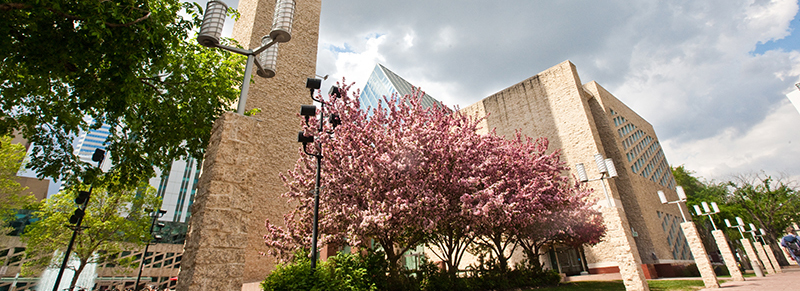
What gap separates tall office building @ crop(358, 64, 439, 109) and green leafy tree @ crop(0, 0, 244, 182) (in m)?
31.0

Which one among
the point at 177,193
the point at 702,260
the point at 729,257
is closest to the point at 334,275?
the point at 702,260

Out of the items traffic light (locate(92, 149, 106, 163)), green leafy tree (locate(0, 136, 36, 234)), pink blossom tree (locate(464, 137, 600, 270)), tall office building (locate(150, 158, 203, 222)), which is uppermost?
tall office building (locate(150, 158, 203, 222))

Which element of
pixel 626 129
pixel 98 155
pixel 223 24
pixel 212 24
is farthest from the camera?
pixel 626 129

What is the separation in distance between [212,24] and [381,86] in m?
38.9

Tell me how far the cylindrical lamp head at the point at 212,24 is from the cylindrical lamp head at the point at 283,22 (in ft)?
2.44

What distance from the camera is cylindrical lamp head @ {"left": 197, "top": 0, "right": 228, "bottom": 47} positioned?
16.0 feet

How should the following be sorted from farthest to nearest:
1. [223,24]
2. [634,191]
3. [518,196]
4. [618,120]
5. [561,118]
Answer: [618,120] < [561,118] < [634,191] < [518,196] < [223,24]

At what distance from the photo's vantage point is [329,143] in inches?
408

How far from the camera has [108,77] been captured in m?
6.21

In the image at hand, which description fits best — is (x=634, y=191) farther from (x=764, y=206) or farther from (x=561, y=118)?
(x=764, y=206)

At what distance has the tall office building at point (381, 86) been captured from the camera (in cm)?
4080

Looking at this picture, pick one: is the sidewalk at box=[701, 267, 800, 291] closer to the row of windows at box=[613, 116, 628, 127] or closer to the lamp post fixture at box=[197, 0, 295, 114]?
the row of windows at box=[613, 116, 628, 127]

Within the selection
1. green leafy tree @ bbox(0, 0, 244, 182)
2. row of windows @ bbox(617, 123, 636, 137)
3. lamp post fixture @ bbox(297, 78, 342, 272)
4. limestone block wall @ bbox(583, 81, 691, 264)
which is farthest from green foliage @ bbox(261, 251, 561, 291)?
row of windows @ bbox(617, 123, 636, 137)

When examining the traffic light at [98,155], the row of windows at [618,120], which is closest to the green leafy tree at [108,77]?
the traffic light at [98,155]
